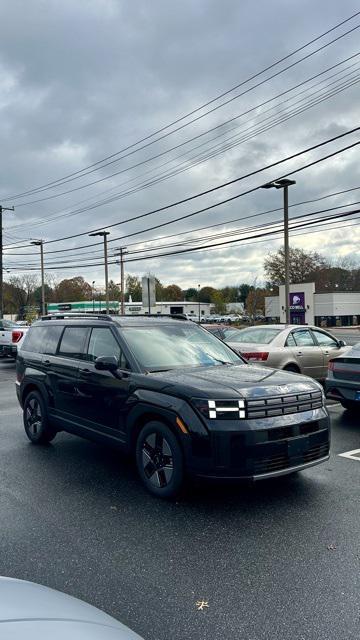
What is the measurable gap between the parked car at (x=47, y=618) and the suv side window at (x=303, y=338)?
31.9 feet

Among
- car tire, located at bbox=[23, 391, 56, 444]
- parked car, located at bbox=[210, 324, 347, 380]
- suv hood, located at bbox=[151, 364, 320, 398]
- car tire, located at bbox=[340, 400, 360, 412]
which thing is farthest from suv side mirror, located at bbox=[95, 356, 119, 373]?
parked car, located at bbox=[210, 324, 347, 380]

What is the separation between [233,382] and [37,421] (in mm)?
3346

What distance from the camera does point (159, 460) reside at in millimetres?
4719

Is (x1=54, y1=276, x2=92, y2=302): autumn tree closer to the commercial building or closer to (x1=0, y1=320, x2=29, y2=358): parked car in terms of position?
the commercial building

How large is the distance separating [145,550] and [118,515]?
2.30 ft

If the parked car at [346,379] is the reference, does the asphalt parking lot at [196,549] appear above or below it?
below

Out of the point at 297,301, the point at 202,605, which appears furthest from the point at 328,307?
the point at 202,605

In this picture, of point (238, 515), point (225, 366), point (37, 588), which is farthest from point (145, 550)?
point (225, 366)

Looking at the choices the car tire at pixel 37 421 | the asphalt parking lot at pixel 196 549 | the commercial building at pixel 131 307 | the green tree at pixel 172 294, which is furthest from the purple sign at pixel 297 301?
the green tree at pixel 172 294

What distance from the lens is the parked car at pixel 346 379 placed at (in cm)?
798

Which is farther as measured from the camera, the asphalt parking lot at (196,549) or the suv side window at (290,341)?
the suv side window at (290,341)

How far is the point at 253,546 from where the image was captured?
12.3ft

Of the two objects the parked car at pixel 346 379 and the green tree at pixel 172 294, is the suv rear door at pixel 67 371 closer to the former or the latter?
the parked car at pixel 346 379

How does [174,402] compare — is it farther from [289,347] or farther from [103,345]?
[289,347]
